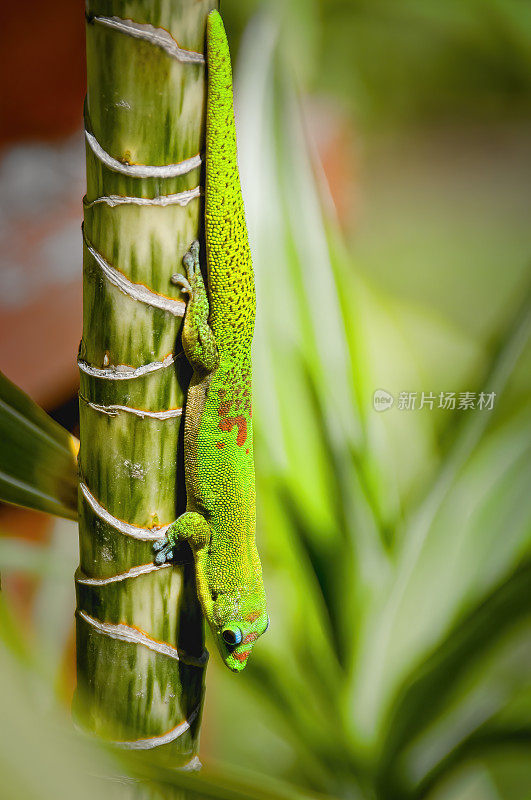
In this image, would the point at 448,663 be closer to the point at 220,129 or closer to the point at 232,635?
the point at 232,635

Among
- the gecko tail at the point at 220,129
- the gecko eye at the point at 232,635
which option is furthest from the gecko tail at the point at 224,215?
the gecko eye at the point at 232,635

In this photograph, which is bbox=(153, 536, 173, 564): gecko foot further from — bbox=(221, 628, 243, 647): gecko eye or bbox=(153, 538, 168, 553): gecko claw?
bbox=(221, 628, 243, 647): gecko eye

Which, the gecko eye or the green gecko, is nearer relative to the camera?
the green gecko

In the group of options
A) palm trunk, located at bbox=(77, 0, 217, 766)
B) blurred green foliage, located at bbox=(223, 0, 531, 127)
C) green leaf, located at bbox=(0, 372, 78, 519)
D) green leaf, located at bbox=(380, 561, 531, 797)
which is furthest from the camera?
green leaf, located at bbox=(380, 561, 531, 797)

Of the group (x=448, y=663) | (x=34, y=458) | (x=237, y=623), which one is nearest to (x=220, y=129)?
(x=34, y=458)

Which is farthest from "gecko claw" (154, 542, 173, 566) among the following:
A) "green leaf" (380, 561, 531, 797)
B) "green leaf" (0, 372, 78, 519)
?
"green leaf" (380, 561, 531, 797)

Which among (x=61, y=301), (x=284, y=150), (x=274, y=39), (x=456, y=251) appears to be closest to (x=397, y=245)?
(x=456, y=251)

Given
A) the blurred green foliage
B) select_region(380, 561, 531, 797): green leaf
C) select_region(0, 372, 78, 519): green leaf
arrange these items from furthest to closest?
select_region(380, 561, 531, 797): green leaf → the blurred green foliage → select_region(0, 372, 78, 519): green leaf
